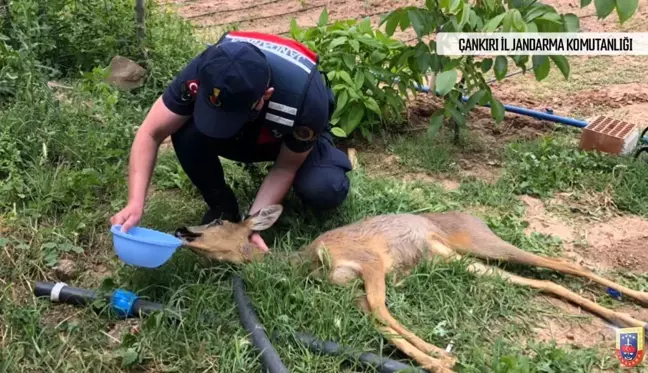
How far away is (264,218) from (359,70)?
5.52ft

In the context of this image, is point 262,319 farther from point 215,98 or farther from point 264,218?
point 215,98

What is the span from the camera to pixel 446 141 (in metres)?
4.88

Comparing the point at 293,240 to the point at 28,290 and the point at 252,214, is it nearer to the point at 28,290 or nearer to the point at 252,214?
the point at 252,214

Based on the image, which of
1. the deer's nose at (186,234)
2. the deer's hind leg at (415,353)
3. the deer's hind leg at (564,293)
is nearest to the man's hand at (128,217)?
the deer's nose at (186,234)

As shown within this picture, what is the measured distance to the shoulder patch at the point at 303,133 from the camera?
3236 millimetres

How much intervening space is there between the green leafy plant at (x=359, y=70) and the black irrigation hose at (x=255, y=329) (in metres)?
1.72

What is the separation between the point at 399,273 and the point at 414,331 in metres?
0.41

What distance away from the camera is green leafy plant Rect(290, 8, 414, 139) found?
177 inches

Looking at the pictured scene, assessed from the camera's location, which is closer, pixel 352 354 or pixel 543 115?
pixel 352 354

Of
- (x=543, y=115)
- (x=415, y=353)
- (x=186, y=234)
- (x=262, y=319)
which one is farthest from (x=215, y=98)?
(x=543, y=115)

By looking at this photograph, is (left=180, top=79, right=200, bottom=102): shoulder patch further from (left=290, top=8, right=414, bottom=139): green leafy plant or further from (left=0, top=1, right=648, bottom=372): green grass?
(left=290, top=8, right=414, bottom=139): green leafy plant

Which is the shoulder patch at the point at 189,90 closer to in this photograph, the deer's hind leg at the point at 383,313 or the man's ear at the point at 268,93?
the man's ear at the point at 268,93

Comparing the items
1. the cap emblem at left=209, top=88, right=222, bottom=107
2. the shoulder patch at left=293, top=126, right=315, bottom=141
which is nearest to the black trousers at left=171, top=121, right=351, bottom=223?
the shoulder patch at left=293, top=126, right=315, bottom=141

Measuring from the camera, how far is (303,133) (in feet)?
10.7
